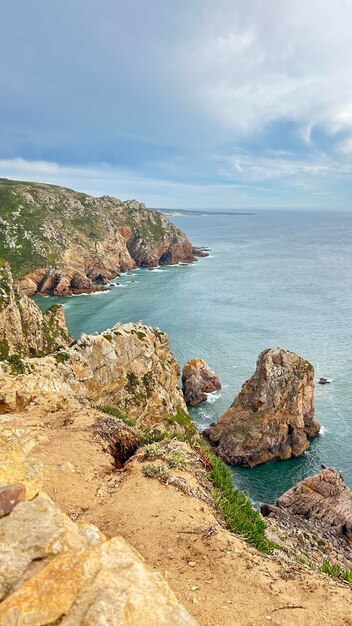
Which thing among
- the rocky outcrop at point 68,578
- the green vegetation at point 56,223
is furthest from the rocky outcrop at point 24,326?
the green vegetation at point 56,223

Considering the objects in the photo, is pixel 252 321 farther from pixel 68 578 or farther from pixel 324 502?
pixel 68 578

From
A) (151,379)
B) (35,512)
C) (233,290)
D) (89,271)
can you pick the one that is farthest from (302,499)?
(89,271)

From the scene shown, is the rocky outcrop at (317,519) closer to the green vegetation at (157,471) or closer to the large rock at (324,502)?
the large rock at (324,502)

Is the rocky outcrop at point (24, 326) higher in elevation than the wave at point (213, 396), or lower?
higher

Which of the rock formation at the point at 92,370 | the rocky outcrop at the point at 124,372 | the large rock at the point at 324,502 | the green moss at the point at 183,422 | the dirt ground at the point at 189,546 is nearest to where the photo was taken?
the dirt ground at the point at 189,546

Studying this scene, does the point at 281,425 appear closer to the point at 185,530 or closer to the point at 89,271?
the point at 185,530
